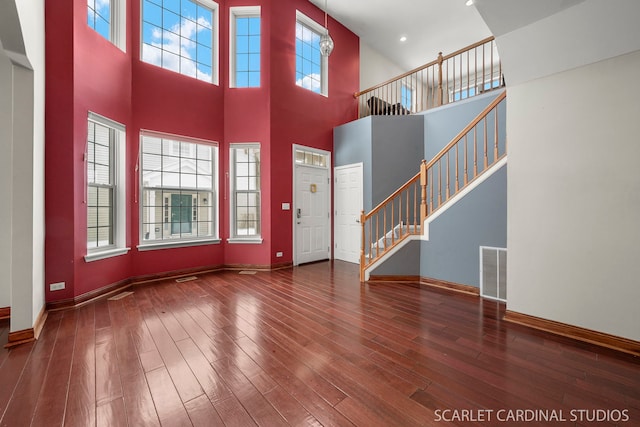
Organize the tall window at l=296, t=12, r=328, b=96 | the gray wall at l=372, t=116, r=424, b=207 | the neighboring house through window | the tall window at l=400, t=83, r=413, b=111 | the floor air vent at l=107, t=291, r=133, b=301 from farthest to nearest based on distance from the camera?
the tall window at l=400, t=83, r=413, b=111
the tall window at l=296, t=12, r=328, b=96
the gray wall at l=372, t=116, r=424, b=207
the neighboring house through window
the floor air vent at l=107, t=291, r=133, b=301

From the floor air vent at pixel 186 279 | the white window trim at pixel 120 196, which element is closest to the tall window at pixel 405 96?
the white window trim at pixel 120 196

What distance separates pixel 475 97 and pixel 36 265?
618cm

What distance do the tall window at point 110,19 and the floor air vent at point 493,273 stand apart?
19.1ft

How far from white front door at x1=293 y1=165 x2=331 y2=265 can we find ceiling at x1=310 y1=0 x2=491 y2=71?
358 cm

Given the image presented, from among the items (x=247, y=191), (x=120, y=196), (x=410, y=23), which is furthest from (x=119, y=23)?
(x=410, y=23)

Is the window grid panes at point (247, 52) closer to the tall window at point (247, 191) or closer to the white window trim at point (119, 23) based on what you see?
→ the tall window at point (247, 191)

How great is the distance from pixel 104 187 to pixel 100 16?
2.30 metres

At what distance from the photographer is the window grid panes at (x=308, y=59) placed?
550 centimetres

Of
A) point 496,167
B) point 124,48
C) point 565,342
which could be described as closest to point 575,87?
point 496,167

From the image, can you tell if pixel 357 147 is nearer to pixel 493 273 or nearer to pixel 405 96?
pixel 493 273

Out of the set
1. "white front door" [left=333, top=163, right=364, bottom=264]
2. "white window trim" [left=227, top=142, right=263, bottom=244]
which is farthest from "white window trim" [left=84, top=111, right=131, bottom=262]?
"white front door" [left=333, top=163, right=364, bottom=264]

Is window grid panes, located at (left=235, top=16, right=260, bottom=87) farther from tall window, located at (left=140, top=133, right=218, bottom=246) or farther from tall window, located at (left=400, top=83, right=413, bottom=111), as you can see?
tall window, located at (left=400, top=83, right=413, bottom=111)

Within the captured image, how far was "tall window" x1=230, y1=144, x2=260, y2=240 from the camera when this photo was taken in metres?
4.93

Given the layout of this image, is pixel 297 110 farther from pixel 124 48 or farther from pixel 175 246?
pixel 175 246
